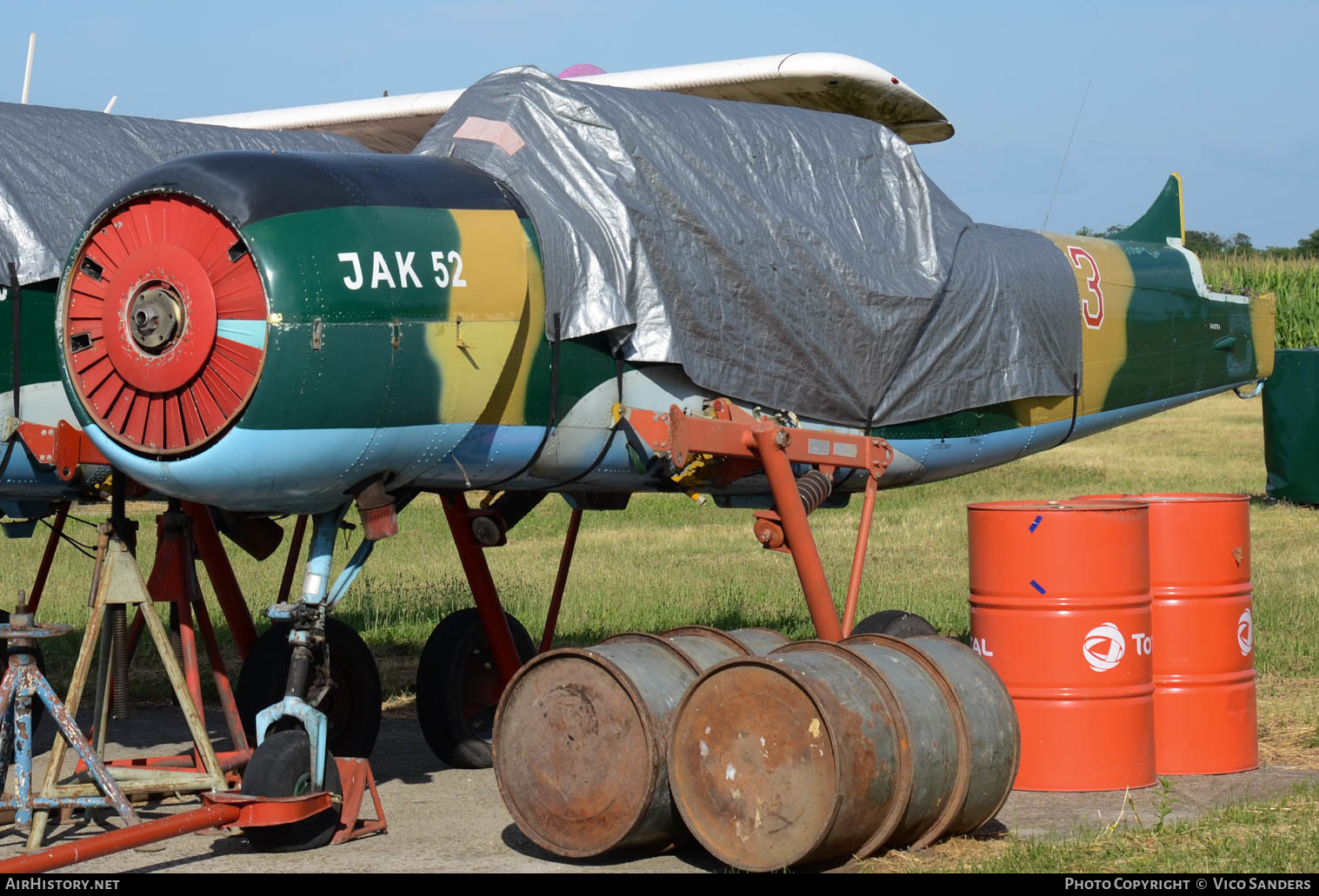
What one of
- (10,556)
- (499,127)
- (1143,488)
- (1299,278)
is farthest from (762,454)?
(1299,278)

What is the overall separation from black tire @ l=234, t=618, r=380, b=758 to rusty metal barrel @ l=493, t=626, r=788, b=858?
193 centimetres

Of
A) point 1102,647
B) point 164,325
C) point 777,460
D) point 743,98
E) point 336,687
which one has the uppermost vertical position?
point 743,98

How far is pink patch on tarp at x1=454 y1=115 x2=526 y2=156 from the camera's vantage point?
7.11m

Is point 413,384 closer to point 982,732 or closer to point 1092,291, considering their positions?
point 982,732

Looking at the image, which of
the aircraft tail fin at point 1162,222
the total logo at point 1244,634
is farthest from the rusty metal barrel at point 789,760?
the aircraft tail fin at point 1162,222

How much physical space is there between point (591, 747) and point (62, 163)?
13.9 ft

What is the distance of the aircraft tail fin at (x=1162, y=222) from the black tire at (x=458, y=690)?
5126 mm

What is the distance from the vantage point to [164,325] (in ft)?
19.7

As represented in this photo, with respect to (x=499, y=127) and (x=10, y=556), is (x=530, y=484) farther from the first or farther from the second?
(x=10, y=556)

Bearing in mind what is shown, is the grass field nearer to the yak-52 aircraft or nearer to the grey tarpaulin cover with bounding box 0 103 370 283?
the yak-52 aircraft

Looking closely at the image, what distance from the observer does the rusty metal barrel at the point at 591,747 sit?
5.95 m

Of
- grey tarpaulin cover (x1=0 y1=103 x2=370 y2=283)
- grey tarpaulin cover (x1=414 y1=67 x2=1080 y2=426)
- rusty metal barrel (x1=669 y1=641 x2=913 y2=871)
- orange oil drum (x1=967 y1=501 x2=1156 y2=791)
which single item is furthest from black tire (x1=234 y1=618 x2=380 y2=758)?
orange oil drum (x1=967 y1=501 x2=1156 y2=791)

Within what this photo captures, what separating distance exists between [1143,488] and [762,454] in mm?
16556

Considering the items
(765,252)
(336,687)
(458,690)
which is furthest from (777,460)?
(336,687)
